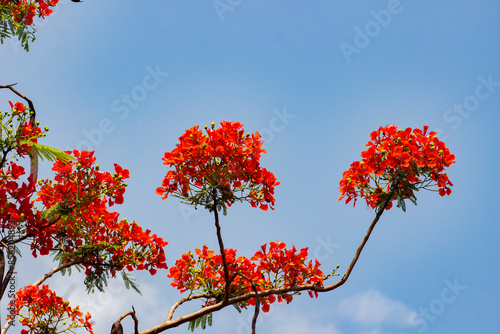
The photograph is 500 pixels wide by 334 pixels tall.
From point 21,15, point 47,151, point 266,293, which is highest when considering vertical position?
point 21,15

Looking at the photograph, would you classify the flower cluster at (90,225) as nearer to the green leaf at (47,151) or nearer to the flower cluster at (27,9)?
the green leaf at (47,151)

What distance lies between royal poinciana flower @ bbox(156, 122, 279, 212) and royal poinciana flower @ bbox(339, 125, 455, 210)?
1423mm

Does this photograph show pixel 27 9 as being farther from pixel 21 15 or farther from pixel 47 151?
pixel 47 151

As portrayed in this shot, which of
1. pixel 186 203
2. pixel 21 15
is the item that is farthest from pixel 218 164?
pixel 21 15

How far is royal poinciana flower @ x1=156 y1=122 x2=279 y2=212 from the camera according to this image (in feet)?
15.7

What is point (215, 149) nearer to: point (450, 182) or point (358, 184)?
point (358, 184)

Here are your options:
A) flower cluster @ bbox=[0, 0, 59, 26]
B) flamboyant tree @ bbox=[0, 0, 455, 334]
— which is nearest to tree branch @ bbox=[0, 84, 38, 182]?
flamboyant tree @ bbox=[0, 0, 455, 334]

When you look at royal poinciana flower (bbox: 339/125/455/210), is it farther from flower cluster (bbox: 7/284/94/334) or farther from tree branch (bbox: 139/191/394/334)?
flower cluster (bbox: 7/284/94/334)

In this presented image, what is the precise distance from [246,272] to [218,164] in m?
1.56

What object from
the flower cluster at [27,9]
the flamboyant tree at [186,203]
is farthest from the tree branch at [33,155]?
the flower cluster at [27,9]

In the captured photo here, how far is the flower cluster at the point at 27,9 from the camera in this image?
7283mm

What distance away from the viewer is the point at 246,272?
5758mm

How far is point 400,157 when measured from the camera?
5.47m

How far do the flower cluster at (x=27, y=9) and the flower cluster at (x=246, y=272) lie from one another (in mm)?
4403
